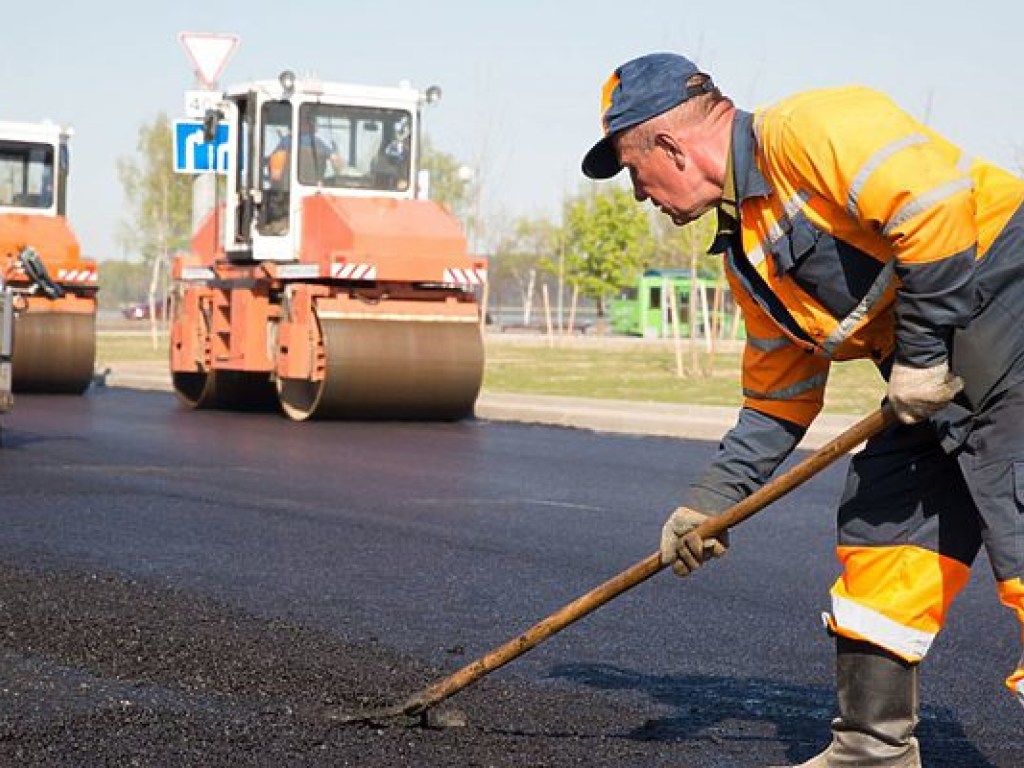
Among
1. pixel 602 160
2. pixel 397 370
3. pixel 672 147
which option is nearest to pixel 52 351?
pixel 397 370

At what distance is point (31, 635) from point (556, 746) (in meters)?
2.08

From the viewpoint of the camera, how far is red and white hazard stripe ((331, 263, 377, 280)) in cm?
1667

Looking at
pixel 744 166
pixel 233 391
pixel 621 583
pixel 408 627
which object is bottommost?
pixel 233 391

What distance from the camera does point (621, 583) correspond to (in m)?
4.45

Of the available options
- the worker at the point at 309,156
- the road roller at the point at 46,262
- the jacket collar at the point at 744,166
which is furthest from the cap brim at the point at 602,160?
the road roller at the point at 46,262

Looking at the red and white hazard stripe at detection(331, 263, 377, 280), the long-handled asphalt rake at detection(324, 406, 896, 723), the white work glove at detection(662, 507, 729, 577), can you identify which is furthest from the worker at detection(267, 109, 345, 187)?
the white work glove at detection(662, 507, 729, 577)

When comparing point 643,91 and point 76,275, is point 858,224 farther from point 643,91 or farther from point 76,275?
point 76,275

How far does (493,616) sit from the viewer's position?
6691 mm

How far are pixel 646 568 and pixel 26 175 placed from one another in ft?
60.5

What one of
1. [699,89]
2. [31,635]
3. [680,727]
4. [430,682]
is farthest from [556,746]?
[31,635]

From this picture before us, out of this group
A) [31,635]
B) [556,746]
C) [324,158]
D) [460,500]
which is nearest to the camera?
[556,746]

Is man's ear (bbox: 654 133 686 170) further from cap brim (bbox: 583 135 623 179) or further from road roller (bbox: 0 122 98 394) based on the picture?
road roller (bbox: 0 122 98 394)

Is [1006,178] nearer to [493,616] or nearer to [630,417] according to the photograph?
[493,616]

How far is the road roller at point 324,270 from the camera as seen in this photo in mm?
16641
